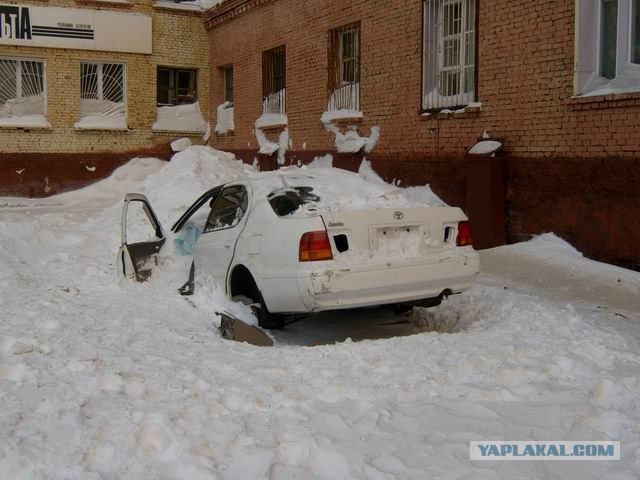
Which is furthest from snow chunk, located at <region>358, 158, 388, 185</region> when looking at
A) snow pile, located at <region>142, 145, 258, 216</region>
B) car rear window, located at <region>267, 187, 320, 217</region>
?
car rear window, located at <region>267, 187, 320, 217</region>

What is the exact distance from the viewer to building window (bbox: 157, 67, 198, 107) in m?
20.9

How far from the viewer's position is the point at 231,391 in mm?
4227

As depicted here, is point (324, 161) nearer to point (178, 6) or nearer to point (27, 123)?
point (178, 6)

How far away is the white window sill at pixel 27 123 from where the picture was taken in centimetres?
1845

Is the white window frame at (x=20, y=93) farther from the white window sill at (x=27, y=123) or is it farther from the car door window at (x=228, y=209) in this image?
the car door window at (x=228, y=209)

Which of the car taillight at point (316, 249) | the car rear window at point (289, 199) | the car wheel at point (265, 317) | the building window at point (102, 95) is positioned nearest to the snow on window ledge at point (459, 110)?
the car rear window at point (289, 199)

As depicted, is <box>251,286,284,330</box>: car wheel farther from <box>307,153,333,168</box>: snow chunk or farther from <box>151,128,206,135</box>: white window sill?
<box>151,128,206,135</box>: white window sill

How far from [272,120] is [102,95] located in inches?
212

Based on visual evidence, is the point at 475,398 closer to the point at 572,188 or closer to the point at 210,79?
the point at 572,188

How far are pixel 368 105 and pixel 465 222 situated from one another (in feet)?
24.6

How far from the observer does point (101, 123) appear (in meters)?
19.6

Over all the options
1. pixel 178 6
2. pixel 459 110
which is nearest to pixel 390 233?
pixel 459 110

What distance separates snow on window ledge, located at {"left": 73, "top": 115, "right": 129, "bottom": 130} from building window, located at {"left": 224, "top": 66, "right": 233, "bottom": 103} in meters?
2.84

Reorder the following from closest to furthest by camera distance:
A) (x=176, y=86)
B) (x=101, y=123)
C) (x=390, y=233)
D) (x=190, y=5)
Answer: (x=390, y=233) → (x=101, y=123) → (x=190, y=5) → (x=176, y=86)
